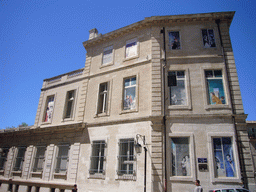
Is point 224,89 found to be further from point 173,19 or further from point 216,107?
point 173,19

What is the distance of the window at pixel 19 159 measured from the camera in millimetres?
17141

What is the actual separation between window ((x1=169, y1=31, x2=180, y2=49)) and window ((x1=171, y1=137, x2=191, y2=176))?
21.2ft

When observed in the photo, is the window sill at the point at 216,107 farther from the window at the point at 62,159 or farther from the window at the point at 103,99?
the window at the point at 62,159

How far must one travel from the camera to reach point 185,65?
12758 millimetres

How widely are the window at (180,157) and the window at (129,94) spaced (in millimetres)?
3704

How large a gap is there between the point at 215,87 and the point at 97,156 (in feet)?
29.2

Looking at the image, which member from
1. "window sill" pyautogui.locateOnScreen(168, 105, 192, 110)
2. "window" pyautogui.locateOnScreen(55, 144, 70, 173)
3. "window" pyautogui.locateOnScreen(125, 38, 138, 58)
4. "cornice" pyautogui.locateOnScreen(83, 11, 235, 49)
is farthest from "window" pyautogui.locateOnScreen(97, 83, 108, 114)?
"window sill" pyautogui.locateOnScreen(168, 105, 192, 110)

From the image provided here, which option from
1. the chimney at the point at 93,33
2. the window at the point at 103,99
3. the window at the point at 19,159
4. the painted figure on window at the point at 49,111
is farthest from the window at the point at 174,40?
the window at the point at 19,159

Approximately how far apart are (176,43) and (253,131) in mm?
38454

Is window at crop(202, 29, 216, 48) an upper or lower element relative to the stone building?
upper

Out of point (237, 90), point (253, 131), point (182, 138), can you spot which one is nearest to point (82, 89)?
point (182, 138)

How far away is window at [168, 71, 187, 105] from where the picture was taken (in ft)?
39.5

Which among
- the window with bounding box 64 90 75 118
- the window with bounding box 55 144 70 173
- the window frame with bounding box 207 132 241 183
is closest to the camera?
the window frame with bounding box 207 132 241 183

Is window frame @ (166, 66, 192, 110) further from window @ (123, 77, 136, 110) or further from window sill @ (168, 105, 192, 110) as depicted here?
window @ (123, 77, 136, 110)
